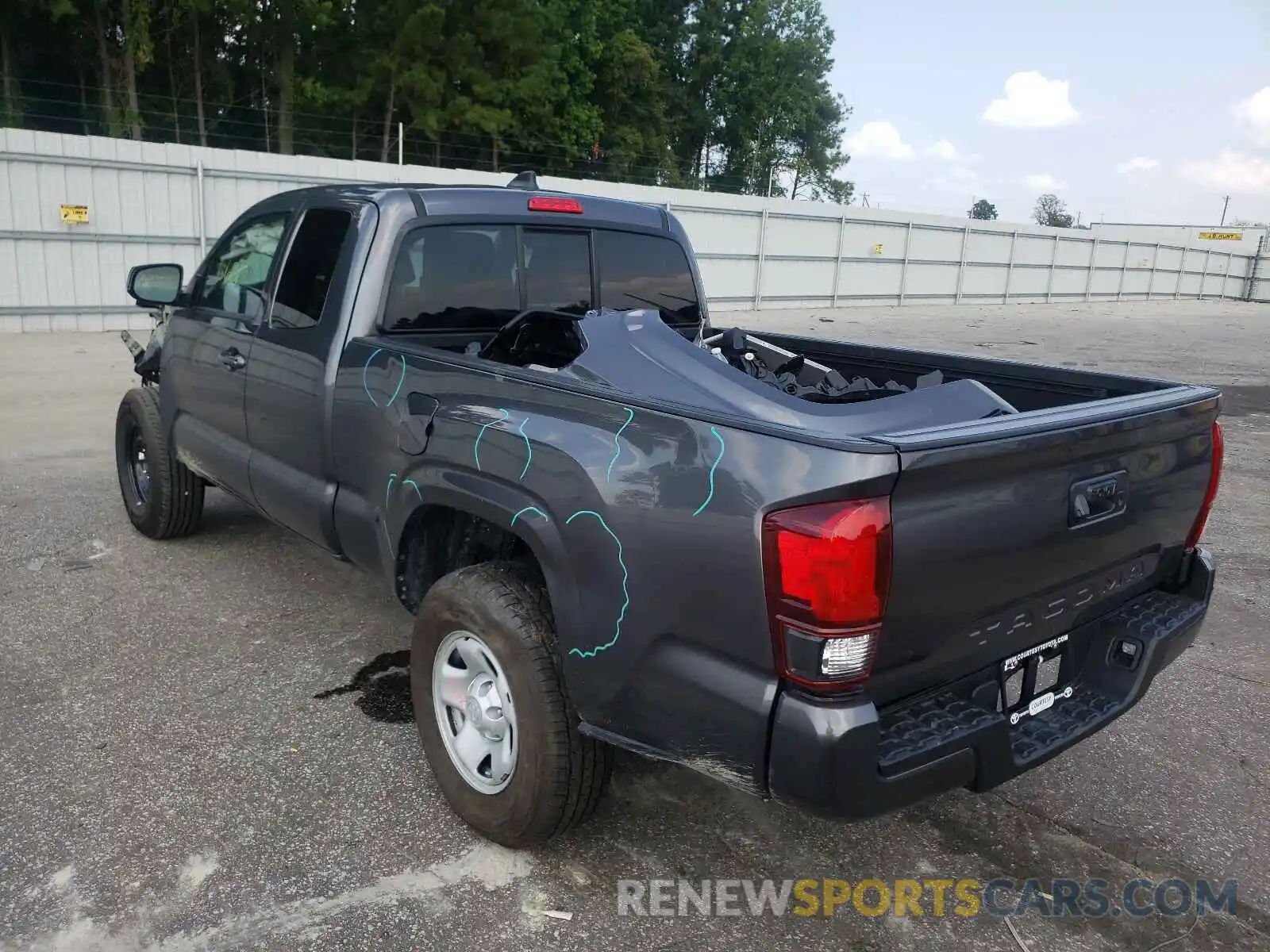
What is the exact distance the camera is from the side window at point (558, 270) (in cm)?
379

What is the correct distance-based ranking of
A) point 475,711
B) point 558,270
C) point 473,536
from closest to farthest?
point 475,711 < point 473,536 < point 558,270

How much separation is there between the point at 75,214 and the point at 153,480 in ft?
34.6

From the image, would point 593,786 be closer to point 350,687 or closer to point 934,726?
point 934,726

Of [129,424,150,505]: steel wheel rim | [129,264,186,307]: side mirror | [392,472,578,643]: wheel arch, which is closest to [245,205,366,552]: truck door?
[392,472,578,643]: wheel arch

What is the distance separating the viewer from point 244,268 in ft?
14.1

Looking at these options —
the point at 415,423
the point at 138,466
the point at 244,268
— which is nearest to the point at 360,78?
the point at 138,466

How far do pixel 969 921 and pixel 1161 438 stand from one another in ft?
4.43

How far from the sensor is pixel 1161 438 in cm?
256

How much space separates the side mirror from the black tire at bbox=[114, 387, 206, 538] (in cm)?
59

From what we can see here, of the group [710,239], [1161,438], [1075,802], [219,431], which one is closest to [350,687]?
[219,431]

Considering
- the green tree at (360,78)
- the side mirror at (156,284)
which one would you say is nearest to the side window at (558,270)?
the side mirror at (156,284)

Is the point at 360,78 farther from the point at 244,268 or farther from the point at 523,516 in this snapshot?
the point at 523,516

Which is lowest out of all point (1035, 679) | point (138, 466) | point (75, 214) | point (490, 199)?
point (138, 466)

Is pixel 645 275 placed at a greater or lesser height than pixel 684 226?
lesser
